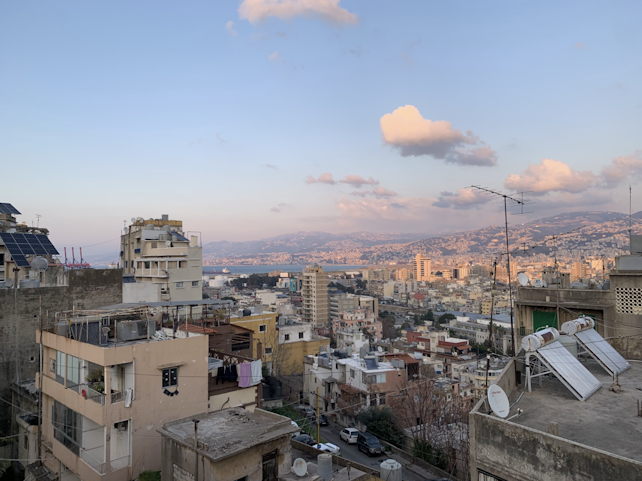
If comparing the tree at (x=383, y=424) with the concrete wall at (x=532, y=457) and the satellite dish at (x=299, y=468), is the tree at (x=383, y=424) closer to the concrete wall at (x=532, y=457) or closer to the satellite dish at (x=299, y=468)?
the satellite dish at (x=299, y=468)

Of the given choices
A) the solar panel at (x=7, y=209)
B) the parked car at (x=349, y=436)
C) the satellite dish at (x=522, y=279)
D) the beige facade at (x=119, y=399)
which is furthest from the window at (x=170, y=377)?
the solar panel at (x=7, y=209)

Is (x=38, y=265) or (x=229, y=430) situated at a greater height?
(x=38, y=265)

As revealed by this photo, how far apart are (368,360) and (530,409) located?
21.3m

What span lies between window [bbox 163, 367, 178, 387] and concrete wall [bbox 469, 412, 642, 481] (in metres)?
6.98

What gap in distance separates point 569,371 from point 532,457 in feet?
7.31

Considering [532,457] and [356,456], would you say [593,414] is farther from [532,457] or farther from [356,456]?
[356,456]

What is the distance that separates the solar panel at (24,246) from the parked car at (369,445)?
1769 cm

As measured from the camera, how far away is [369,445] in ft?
61.2

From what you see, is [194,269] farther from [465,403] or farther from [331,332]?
[331,332]

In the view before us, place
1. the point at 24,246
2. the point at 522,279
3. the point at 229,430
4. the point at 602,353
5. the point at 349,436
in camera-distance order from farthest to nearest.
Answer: the point at 24,246
the point at 349,436
the point at 522,279
the point at 229,430
the point at 602,353

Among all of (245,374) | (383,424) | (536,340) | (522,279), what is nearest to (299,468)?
(245,374)

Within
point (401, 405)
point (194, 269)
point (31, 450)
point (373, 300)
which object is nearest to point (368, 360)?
point (401, 405)

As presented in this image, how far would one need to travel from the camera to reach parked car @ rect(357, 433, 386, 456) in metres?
18.5

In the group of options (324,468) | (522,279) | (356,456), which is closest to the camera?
(324,468)
